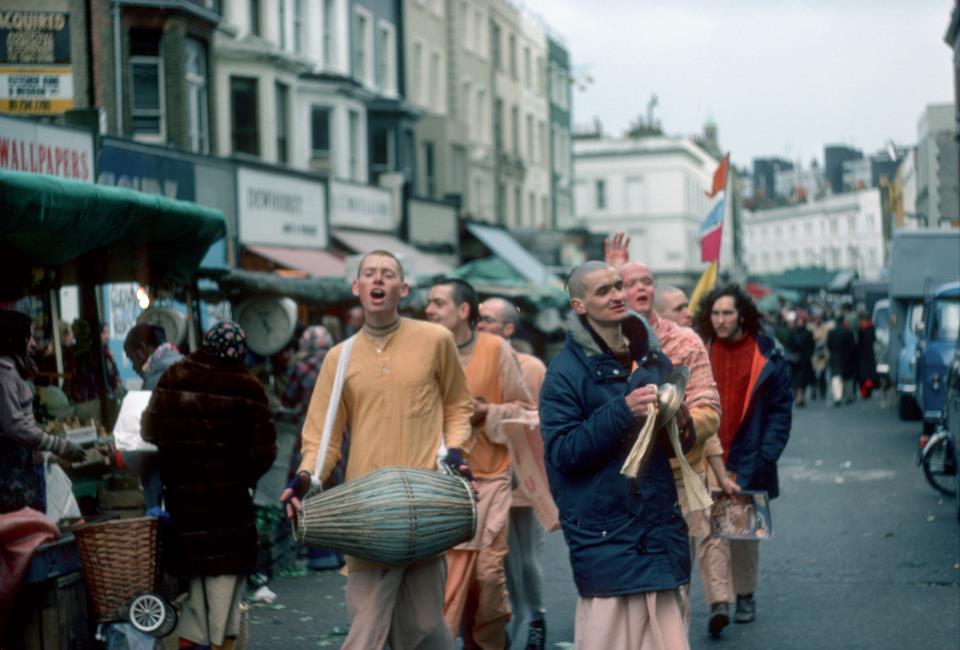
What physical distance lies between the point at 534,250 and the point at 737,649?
1890 inches

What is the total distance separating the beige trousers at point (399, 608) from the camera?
656 centimetres

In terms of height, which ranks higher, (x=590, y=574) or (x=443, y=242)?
(x=443, y=242)

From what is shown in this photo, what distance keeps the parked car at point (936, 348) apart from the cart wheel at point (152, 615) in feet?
51.4

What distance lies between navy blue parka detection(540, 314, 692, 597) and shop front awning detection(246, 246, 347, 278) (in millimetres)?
24898

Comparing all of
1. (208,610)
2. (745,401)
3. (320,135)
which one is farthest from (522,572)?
(320,135)

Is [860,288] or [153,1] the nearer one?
[153,1]

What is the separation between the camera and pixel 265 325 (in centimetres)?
1791

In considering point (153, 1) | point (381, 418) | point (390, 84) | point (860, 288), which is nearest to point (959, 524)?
point (381, 418)

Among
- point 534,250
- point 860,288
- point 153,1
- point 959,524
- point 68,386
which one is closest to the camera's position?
point 68,386

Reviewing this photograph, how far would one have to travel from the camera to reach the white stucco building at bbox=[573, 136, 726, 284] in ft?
319

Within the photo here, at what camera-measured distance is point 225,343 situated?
7.68 meters

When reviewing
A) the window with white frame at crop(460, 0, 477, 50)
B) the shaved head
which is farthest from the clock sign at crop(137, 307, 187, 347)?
the window with white frame at crop(460, 0, 477, 50)

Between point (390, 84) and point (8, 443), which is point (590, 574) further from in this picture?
point (390, 84)

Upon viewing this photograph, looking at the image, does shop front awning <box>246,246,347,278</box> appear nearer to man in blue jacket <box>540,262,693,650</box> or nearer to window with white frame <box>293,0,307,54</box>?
window with white frame <box>293,0,307,54</box>
